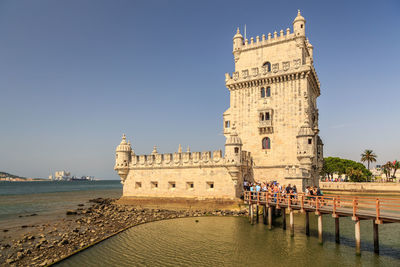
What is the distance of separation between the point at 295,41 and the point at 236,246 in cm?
2483

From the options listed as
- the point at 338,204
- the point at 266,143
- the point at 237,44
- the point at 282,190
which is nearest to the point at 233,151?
the point at 266,143

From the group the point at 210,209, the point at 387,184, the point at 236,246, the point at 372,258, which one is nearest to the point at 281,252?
the point at 236,246

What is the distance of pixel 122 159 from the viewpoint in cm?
3531

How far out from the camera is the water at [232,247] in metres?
14.6

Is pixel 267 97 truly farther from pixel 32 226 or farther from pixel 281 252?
pixel 32 226

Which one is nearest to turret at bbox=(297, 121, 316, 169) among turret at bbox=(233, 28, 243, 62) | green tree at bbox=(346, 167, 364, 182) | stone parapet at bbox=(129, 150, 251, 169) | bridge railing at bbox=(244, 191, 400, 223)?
stone parapet at bbox=(129, 150, 251, 169)

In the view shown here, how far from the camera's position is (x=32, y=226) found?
25.5 meters

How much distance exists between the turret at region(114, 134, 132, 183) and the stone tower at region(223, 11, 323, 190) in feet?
44.1

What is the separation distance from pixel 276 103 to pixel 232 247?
19.6m

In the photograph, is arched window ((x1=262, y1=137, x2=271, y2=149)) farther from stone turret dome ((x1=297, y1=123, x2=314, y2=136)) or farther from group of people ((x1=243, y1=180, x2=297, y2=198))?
group of people ((x1=243, y1=180, x2=297, y2=198))

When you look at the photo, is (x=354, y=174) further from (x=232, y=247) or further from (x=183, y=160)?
(x=232, y=247)

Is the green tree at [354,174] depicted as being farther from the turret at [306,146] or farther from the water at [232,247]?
the water at [232,247]

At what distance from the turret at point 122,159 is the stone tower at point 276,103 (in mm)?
13432

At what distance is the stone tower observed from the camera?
100ft
